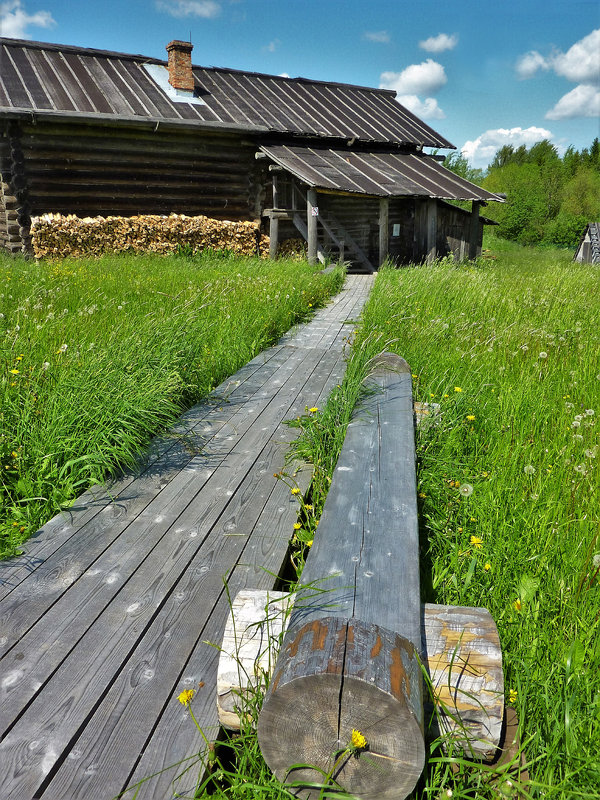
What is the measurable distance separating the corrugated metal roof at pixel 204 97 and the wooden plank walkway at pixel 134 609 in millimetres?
12269

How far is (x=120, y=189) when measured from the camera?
564 inches

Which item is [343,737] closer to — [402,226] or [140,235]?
[140,235]

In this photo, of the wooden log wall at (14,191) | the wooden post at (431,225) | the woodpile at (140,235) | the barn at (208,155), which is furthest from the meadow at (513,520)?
the wooden post at (431,225)

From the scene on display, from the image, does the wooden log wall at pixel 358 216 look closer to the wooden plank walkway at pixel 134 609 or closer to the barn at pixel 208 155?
the barn at pixel 208 155

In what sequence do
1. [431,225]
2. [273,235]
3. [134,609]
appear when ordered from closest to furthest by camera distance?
[134,609]
[273,235]
[431,225]

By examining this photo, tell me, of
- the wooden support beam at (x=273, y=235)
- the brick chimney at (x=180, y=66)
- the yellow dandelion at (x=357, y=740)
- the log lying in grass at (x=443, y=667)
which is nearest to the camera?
the yellow dandelion at (x=357, y=740)

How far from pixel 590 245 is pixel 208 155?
85.7 feet

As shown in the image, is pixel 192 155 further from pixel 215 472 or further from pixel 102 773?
pixel 102 773

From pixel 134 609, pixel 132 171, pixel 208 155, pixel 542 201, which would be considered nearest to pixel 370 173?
pixel 208 155

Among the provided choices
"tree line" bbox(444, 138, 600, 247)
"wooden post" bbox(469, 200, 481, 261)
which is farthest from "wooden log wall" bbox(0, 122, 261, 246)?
"tree line" bbox(444, 138, 600, 247)

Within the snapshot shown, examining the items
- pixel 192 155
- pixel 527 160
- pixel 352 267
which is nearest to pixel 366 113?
pixel 352 267

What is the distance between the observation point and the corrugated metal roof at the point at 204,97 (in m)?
13.5

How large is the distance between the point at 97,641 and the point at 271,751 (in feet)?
2.71

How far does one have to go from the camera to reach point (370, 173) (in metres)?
15.3
